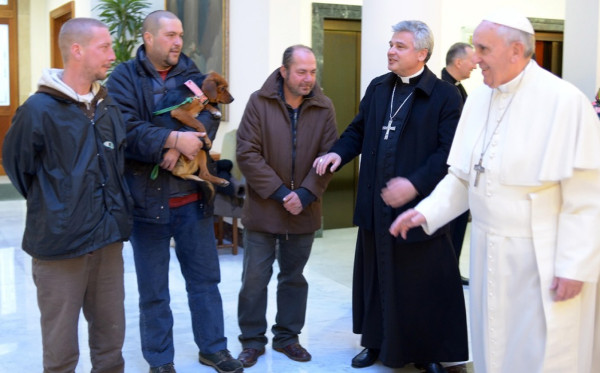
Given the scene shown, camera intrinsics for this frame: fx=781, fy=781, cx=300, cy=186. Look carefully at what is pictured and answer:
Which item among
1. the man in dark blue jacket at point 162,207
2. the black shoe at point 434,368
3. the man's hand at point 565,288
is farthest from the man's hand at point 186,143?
the man's hand at point 565,288

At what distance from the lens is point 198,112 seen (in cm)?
431

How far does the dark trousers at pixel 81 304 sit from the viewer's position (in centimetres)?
360

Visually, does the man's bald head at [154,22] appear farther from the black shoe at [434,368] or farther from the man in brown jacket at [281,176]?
the black shoe at [434,368]

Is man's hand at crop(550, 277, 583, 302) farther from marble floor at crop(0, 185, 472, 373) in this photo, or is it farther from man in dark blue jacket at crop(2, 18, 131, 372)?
man in dark blue jacket at crop(2, 18, 131, 372)

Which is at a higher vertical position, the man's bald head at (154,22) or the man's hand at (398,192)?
the man's bald head at (154,22)

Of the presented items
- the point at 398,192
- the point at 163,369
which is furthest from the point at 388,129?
the point at 163,369

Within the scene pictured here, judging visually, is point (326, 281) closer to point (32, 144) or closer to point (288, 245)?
point (288, 245)

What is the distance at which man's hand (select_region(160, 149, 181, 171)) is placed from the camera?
161 inches

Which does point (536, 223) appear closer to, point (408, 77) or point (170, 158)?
point (408, 77)

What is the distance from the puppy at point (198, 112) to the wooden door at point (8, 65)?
1197cm

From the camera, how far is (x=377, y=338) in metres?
4.52

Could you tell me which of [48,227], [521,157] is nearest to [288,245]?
[48,227]

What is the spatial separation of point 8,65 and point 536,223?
1411 cm

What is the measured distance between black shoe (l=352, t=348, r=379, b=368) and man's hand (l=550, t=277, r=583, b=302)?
1.76 metres
